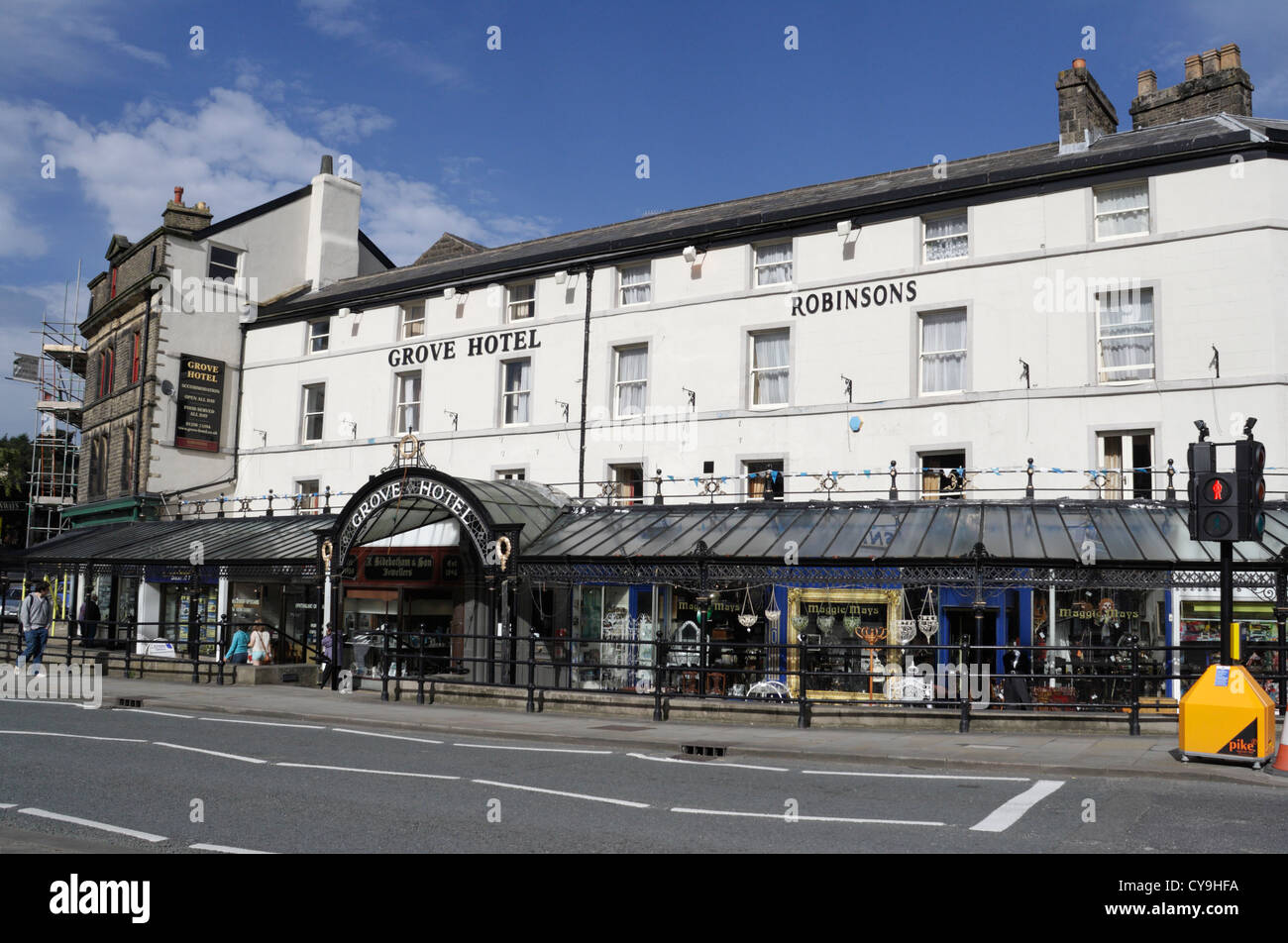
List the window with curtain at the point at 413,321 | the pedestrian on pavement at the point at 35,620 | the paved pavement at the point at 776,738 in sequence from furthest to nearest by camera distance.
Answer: the window with curtain at the point at 413,321, the pedestrian on pavement at the point at 35,620, the paved pavement at the point at 776,738

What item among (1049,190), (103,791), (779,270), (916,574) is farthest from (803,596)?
(103,791)

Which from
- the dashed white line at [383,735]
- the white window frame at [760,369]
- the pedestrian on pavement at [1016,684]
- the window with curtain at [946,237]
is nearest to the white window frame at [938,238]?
A: the window with curtain at [946,237]

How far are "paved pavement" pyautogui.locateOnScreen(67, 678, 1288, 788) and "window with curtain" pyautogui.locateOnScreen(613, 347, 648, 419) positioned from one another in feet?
33.6

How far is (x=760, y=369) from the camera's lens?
26.0 meters

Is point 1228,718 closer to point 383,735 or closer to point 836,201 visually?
point 383,735

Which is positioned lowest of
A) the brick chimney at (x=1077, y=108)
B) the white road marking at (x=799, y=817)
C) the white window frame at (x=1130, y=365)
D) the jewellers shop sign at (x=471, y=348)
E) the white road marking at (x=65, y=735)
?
the white road marking at (x=65, y=735)

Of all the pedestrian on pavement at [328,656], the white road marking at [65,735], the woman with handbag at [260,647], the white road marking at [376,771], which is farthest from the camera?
the woman with handbag at [260,647]

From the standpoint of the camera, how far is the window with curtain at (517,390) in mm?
29562

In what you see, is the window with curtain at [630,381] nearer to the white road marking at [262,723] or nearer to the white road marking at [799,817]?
the white road marking at [262,723]

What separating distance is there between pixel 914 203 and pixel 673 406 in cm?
752

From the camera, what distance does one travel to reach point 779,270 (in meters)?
26.3

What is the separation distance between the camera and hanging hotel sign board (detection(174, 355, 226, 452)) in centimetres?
3484

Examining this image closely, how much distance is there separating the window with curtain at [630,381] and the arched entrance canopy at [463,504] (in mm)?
3193

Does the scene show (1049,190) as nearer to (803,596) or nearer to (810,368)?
(810,368)
